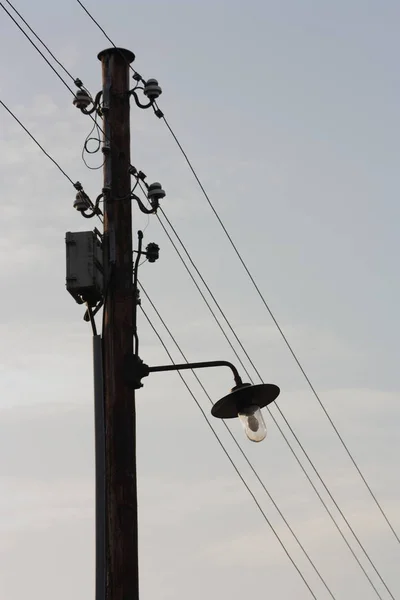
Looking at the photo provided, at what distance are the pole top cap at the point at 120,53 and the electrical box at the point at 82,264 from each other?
2.15m

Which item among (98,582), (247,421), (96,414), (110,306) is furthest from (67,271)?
(98,582)

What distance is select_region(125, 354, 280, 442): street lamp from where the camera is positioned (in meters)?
9.87

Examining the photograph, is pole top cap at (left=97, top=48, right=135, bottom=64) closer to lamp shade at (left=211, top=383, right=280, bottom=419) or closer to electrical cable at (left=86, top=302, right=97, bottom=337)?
electrical cable at (left=86, top=302, right=97, bottom=337)

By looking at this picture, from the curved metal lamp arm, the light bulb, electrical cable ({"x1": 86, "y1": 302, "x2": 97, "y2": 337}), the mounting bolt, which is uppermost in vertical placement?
the mounting bolt

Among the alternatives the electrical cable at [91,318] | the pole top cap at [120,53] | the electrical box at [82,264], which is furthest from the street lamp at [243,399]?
the pole top cap at [120,53]

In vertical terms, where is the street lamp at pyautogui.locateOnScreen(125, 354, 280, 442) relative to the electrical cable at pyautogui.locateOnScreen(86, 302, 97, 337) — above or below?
below

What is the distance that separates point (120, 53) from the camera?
11.2m

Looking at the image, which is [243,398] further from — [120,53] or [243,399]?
[120,53]

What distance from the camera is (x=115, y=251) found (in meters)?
10.4

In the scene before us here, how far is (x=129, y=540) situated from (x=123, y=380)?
139 centimetres

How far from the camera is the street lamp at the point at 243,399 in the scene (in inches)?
388

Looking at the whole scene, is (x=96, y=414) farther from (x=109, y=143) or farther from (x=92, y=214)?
(x=109, y=143)

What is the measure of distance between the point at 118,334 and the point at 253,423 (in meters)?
1.44

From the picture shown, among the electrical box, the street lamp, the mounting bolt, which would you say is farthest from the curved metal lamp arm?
the mounting bolt
